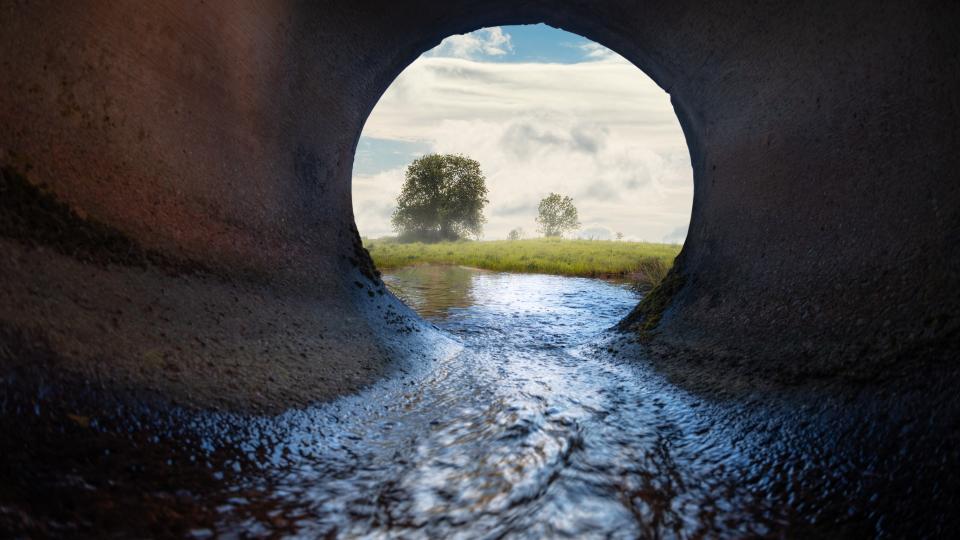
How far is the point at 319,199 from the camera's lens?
A: 5.30 m

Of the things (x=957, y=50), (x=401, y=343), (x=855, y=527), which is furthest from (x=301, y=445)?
(x=957, y=50)

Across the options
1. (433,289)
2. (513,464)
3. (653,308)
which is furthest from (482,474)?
(433,289)

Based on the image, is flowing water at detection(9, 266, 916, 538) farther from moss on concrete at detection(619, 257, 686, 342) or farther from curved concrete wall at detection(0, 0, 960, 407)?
moss on concrete at detection(619, 257, 686, 342)

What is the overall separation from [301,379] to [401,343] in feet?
5.73

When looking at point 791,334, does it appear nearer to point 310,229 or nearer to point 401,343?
point 401,343

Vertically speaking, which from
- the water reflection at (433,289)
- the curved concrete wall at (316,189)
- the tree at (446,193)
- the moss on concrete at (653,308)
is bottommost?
the water reflection at (433,289)

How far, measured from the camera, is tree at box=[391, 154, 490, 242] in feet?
163

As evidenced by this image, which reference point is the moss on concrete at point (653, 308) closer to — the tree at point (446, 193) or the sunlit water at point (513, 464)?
the sunlit water at point (513, 464)

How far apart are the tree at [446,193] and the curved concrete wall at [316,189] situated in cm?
4398

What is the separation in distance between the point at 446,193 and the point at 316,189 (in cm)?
4484

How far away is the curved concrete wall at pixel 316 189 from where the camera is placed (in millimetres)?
2924

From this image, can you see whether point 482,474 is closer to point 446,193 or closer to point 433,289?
point 433,289

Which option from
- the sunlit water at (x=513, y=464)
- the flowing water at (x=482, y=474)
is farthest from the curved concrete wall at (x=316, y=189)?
the sunlit water at (x=513, y=464)

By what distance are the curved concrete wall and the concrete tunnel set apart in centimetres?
2
